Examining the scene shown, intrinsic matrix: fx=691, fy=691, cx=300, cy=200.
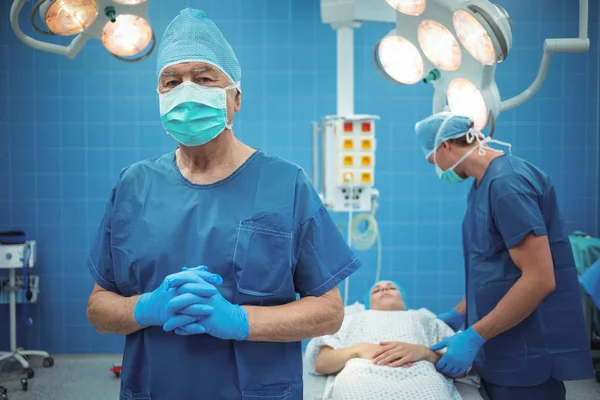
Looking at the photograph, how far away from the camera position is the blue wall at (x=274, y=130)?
4.37m

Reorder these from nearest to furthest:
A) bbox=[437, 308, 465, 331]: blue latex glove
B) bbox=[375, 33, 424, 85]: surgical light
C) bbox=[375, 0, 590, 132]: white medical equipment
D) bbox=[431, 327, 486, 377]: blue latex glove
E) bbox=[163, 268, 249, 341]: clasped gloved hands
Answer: bbox=[163, 268, 249, 341]: clasped gloved hands
bbox=[375, 0, 590, 132]: white medical equipment
bbox=[431, 327, 486, 377]: blue latex glove
bbox=[375, 33, 424, 85]: surgical light
bbox=[437, 308, 465, 331]: blue latex glove

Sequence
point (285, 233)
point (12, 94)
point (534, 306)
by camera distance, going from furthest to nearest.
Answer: point (12, 94), point (534, 306), point (285, 233)

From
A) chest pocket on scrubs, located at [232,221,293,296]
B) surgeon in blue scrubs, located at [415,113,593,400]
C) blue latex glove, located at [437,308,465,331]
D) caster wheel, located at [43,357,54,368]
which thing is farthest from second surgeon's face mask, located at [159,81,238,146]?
caster wheel, located at [43,357,54,368]

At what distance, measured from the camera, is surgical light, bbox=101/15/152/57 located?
2465 mm

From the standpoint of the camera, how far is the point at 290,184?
1536 mm

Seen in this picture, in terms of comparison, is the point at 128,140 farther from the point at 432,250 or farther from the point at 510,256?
the point at 510,256

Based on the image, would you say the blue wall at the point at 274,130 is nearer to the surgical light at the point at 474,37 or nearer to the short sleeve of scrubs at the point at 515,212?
the short sleeve of scrubs at the point at 515,212

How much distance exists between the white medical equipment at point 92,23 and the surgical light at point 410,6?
89 cm

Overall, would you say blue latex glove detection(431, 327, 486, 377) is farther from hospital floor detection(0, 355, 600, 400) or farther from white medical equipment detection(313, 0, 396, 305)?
hospital floor detection(0, 355, 600, 400)

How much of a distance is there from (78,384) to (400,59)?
8.87 feet

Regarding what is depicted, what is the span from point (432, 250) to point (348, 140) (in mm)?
1955

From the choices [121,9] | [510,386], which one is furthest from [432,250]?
[121,9]

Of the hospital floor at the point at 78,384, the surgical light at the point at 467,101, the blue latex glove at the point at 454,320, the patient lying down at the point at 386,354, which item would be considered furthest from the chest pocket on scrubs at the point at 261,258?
the hospital floor at the point at 78,384

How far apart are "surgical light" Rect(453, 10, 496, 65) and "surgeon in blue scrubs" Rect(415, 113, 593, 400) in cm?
38
